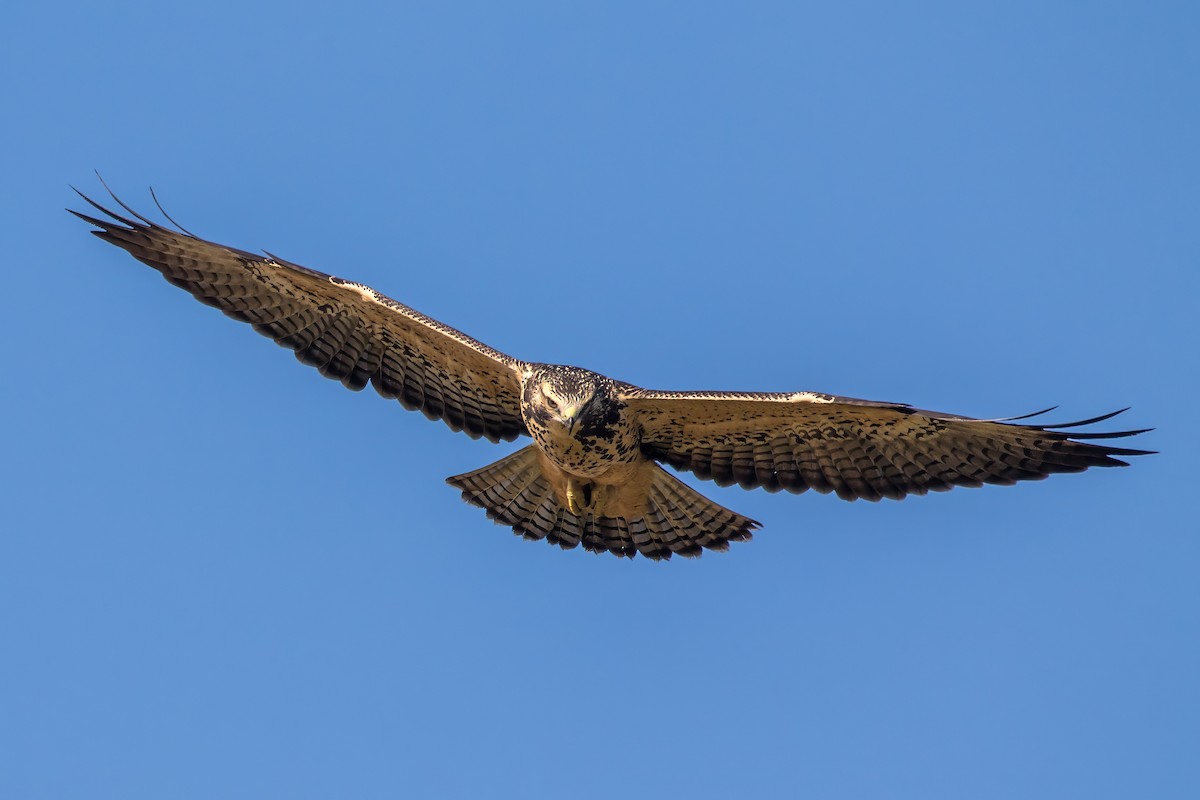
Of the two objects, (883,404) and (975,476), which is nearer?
(883,404)

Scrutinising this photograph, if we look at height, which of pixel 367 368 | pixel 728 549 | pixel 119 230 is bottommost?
pixel 728 549

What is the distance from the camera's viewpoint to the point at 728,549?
11.9 metres

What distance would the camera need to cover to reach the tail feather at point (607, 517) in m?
11.8

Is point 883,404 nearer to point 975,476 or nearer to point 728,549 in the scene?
point 975,476

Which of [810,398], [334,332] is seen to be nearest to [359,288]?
[334,332]

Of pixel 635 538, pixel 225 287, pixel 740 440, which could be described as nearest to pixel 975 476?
pixel 740 440

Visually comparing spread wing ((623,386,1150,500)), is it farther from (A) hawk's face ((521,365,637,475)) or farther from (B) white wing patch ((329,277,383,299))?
(B) white wing patch ((329,277,383,299))

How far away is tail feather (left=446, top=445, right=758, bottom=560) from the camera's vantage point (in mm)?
11844

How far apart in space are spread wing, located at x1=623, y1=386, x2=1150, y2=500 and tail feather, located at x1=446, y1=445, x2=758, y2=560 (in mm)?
250

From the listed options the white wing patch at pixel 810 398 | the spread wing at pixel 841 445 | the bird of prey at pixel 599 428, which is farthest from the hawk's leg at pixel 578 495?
the white wing patch at pixel 810 398

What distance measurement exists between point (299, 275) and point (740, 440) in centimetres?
345

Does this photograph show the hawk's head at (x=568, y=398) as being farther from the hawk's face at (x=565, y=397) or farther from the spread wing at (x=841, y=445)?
the spread wing at (x=841, y=445)

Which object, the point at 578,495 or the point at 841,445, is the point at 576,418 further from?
the point at 841,445

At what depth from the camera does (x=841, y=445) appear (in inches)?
451
